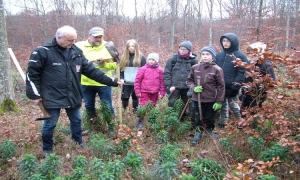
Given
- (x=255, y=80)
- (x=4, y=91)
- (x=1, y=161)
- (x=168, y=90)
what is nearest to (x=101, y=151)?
(x=1, y=161)

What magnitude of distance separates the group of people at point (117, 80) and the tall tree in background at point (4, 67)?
8.98 ft

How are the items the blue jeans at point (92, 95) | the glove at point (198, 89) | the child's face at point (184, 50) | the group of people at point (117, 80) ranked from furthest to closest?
1. the child's face at point (184, 50)
2. the blue jeans at point (92, 95)
3. the glove at point (198, 89)
4. the group of people at point (117, 80)

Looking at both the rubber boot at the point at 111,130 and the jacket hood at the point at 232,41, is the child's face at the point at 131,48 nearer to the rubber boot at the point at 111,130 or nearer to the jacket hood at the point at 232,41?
the rubber boot at the point at 111,130

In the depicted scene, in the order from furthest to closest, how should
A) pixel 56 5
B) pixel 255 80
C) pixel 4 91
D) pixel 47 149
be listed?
pixel 56 5
pixel 4 91
pixel 47 149
pixel 255 80

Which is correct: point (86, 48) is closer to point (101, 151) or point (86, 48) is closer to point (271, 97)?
point (101, 151)

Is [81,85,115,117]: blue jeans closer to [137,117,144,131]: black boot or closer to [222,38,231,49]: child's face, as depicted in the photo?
[137,117,144,131]: black boot

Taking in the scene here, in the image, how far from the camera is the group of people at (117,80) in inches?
148

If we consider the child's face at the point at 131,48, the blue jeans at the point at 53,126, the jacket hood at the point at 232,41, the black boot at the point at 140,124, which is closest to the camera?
the blue jeans at the point at 53,126

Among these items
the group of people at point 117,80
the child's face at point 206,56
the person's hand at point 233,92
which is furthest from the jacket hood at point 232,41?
the person's hand at point 233,92

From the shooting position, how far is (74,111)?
416cm

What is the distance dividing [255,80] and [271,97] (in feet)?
0.99

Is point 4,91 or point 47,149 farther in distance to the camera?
point 4,91

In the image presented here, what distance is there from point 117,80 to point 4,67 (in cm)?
361

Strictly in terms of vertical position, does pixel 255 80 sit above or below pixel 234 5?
below
